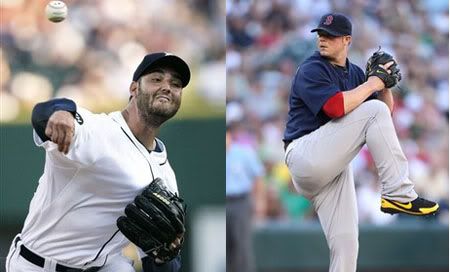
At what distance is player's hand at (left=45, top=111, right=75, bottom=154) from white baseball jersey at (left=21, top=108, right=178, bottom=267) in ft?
0.97

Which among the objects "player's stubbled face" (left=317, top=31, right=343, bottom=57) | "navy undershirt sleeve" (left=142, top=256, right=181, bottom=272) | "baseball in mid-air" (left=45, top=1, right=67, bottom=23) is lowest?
"navy undershirt sleeve" (left=142, top=256, right=181, bottom=272)

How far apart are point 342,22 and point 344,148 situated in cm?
46

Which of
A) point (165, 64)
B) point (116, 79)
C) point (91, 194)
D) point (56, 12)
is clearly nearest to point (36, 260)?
point (91, 194)

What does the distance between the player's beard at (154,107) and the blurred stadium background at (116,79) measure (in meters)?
2.58

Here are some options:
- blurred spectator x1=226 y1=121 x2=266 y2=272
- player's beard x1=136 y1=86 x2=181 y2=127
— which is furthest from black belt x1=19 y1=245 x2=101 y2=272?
blurred spectator x1=226 y1=121 x2=266 y2=272

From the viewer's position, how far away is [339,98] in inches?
123

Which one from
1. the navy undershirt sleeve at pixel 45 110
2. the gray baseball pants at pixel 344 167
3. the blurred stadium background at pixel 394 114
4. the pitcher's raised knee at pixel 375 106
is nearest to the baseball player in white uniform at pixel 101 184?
the navy undershirt sleeve at pixel 45 110

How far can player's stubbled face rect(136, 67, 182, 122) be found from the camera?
10.0ft

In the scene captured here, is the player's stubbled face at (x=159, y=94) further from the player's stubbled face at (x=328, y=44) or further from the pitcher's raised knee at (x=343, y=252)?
the pitcher's raised knee at (x=343, y=252)

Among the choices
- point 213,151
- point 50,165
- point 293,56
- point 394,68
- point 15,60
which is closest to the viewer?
point 50,165

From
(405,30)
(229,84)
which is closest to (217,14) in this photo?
(229,84)

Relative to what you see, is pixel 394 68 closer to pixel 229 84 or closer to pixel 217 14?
pixel 217 14

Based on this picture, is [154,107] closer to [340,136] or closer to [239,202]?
[340,136]

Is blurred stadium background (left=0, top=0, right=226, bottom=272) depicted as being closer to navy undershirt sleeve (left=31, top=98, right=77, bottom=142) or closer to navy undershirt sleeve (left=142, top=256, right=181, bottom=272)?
navy undershirt sleeve (left=142, top=256, right=181, bottom=272)
